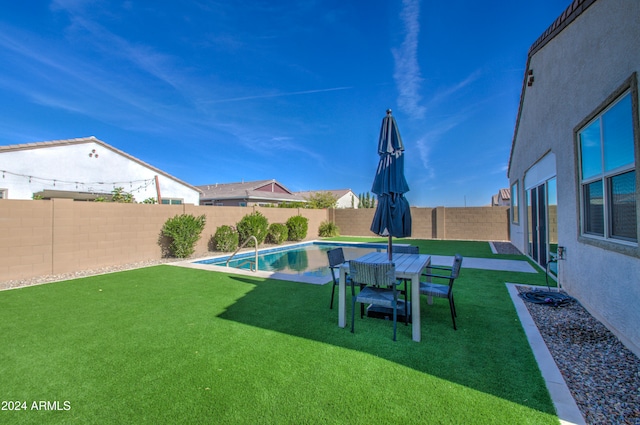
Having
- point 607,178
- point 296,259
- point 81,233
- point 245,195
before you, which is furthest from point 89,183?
point 607,178

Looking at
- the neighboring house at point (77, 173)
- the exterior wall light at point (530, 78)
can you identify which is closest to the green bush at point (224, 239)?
the neighboring house at point (77, 173)

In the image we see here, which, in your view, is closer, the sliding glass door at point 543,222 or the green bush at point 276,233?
the sliding glass door at point 543,222

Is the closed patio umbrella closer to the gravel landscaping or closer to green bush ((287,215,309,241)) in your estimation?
the gravel landscaping

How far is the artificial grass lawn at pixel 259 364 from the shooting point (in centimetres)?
218

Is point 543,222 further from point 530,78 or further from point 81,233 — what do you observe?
point 81,233

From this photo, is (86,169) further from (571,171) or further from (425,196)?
(425,196)

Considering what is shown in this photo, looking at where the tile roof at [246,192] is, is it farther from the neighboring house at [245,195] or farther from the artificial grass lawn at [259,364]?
the artificial grass lawn at [259,364]

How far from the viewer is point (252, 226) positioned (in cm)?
1295

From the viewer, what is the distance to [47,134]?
51.4ft

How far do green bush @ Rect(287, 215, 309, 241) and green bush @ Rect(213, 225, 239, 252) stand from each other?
467cm

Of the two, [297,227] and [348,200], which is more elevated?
[348,200]

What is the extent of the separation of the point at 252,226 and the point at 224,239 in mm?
1482

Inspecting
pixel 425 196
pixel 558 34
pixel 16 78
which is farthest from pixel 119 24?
pixel 425 196

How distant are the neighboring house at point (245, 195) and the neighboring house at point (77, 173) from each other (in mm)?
5851
